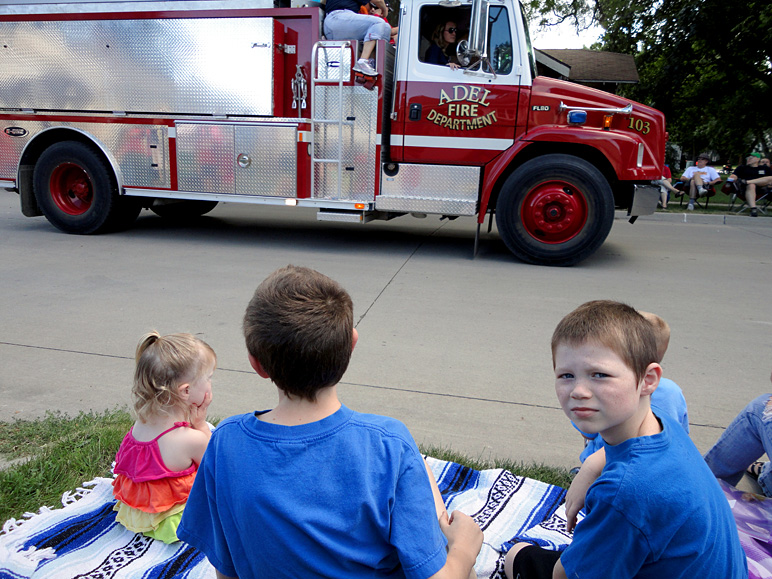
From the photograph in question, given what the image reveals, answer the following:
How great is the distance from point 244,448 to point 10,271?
5.99 meters

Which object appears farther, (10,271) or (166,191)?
(166,191)

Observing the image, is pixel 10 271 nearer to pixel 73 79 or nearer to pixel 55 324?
pixel 55 324

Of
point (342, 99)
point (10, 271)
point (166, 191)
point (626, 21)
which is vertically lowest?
point (10, 271)

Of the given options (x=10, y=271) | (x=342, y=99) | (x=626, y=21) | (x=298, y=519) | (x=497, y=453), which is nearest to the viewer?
(x=298, y=519)

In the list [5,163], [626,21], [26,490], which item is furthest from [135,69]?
[626,21]

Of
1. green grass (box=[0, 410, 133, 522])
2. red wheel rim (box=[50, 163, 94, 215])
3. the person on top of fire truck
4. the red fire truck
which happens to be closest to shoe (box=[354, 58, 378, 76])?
the person on top of fire truck

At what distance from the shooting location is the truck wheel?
22.7ft

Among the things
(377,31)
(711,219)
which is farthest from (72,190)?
(711,219)

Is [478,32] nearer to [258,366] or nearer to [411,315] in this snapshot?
[411,315]

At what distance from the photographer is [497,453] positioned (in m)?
3.01

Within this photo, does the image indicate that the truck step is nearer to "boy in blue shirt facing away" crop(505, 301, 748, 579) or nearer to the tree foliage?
"boy in blue shirt facing away" crop(505, 301, 748, 579)

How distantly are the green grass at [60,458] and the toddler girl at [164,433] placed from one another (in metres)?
0.42

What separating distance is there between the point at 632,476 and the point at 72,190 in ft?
29.3

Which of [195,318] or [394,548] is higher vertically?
[394,548]
